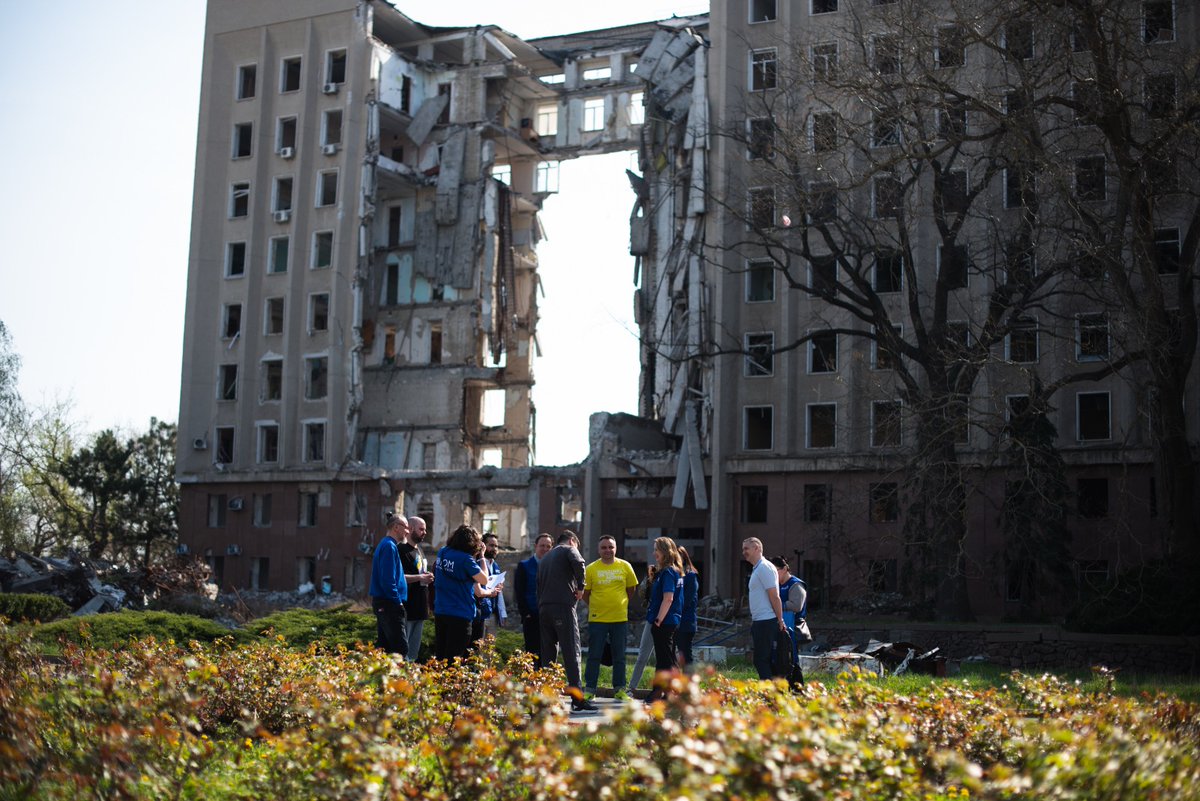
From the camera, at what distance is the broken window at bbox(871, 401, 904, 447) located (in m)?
29.0

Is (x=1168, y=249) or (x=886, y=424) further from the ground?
(x=1168, y=249)

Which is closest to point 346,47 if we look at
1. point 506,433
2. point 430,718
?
point 506,433

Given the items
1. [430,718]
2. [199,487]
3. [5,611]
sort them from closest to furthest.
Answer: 1. [430,718]
2. [5,611]
3. [199,487]

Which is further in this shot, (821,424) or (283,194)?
(283,194)

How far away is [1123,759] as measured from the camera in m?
6.68

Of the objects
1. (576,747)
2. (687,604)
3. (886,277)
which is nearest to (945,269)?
(886,277)

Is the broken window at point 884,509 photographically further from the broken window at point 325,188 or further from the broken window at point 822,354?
the broken window at point 325,188

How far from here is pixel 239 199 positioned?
2381 inches

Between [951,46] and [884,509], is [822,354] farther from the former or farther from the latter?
[951,46]

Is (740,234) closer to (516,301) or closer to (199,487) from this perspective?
(516,301)

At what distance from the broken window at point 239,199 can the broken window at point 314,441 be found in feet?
33.7

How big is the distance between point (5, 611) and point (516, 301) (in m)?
38.3

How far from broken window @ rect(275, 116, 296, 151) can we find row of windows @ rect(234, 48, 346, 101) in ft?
4.15

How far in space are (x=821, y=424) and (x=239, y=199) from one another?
29.5m
